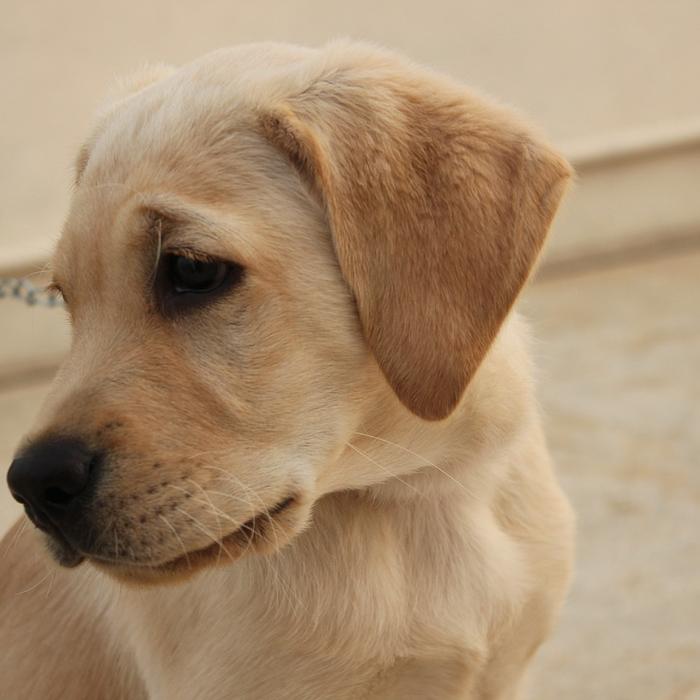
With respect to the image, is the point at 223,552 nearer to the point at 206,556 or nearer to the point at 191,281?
the point at 206,556

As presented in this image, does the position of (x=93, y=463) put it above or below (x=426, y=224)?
below

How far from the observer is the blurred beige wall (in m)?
6.35

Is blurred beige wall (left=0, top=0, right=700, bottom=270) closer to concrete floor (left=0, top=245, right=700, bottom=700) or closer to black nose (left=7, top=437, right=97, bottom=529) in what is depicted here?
concrete floor (left=0, top=245, right=700, bottom=700)

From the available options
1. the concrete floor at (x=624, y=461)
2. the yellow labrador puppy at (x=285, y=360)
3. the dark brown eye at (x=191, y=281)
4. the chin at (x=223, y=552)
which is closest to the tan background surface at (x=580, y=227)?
the concrete floor at (x=624, y=461)

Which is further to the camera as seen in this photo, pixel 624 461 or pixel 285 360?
pixel 624 461

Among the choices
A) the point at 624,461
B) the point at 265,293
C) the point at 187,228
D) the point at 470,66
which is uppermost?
the point at 187,228

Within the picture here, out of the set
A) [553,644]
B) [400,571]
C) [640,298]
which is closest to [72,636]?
[400,571]

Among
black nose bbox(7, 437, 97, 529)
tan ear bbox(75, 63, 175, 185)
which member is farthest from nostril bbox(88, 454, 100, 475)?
tan ear bbox(75, 63, 175, 185)

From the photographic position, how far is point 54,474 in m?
1.91

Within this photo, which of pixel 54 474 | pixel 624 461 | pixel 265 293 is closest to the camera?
pixel 54 474

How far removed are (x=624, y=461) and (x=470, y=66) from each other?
3.08m

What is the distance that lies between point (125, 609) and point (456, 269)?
931 mm

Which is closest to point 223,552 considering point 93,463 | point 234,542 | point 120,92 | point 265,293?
point 234,542

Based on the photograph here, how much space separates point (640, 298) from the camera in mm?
6301
